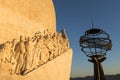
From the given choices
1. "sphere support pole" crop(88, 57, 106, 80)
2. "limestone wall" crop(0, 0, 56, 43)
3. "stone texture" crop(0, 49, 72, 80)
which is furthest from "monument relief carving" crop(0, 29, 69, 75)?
"sphere support pole" crop(88, 57, 106, 80)

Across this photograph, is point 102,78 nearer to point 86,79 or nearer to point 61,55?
point 61,55

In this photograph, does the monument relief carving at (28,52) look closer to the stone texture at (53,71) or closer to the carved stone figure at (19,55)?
the carved stone figure at (19,55)

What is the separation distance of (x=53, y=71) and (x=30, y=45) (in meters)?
2.06

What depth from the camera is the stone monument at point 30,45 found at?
10.2 m

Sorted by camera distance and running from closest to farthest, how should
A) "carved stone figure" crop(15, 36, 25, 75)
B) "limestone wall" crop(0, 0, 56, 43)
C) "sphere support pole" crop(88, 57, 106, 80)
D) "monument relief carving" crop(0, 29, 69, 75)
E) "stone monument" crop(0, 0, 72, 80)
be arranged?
"monument relief carving" crop(0, 29, 69, 75)
"stone monument" crop(0, 0, 72, 80)
"carved stone figure" crop(15, 36, 25, 75)
"limestone wall" crop(0, 0, 56, 43)
"sphere support pole" crop(88, 57, 106, 80)

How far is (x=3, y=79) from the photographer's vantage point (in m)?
9.36

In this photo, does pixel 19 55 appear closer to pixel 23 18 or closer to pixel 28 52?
pixel 28 52

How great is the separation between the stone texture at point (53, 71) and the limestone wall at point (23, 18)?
1.77m

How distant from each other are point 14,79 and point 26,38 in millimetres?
2558

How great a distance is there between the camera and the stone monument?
1023 centimetres

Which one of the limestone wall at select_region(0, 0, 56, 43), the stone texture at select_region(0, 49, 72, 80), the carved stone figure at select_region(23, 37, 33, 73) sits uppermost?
the limestone wall at select_region(0, 0, 56, 43)

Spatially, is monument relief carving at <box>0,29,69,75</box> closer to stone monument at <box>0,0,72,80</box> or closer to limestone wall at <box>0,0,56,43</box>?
stone monument at <box>0,0,72,80</box>

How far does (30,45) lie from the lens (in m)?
11.1

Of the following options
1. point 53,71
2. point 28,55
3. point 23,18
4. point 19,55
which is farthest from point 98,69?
point 23,18
